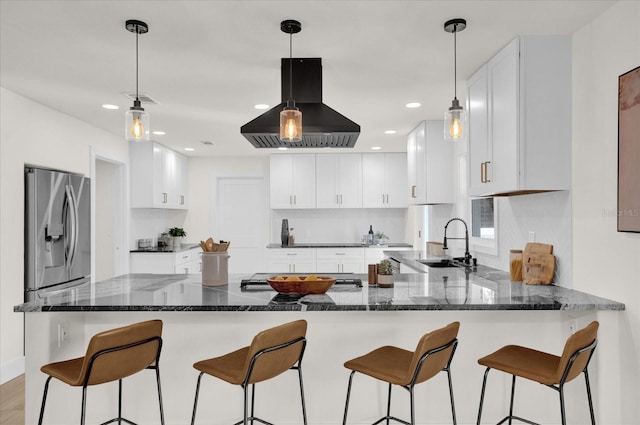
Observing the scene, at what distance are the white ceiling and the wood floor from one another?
7.71 ft

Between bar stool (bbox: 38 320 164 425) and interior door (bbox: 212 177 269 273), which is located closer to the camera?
bar stool (bbox: 38 320 164 425)

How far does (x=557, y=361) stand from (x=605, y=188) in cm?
94

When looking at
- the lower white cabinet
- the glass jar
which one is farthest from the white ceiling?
the lower white cabinet

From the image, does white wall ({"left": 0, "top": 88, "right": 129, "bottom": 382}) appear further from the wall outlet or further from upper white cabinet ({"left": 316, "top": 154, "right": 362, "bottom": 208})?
upper white cabinet ({"left": 316, "top": 154, "right": 362, "bottom": 208})

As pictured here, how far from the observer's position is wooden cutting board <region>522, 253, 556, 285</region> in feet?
9.17

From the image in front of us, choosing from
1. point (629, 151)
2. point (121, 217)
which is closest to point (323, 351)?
point (629, 151)

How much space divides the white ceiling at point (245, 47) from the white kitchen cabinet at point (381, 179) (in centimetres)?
256

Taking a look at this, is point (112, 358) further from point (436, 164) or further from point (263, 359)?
point (436, 164)

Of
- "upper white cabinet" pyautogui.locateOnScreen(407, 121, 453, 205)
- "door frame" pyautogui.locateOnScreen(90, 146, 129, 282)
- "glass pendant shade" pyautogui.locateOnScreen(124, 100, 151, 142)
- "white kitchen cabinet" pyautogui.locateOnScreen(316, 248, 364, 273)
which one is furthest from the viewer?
"white kitchen cabinet" pyautogui.locateOnScreen(316, 248, 364, 273)

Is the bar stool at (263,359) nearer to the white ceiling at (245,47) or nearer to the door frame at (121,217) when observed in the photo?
the white ceiling at (245,47)

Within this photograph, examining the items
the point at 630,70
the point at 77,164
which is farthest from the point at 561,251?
the point at 77,164

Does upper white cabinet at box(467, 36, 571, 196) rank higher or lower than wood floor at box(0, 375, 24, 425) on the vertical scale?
higher

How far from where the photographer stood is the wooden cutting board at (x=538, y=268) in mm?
2796

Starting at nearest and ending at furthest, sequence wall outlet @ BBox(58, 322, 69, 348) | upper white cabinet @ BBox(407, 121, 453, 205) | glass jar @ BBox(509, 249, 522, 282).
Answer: wall outlet @ BBox(58, 322, 69, 348) < glass jar @ BBox(509, 249, 522, 282) < upper white cabinet @ BBox(407, 121, 453, 205)
